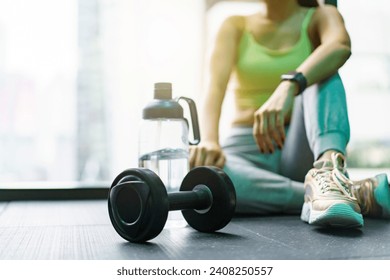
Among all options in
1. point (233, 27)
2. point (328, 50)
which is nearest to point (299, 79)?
point (328, 50)

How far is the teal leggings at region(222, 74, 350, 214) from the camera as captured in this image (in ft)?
4.41

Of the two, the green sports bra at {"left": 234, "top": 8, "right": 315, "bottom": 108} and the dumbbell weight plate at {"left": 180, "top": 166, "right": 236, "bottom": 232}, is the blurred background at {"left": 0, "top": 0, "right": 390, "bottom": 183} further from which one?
the dumbbell weight plate at {"left": 180, "top": 166, "right": 236, "bottom": 232}

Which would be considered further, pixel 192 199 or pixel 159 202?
pixel 192 199

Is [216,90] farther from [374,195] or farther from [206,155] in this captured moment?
[374,195]

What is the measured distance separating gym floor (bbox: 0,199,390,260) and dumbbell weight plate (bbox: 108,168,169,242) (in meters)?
0.04

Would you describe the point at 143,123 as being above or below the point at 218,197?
above

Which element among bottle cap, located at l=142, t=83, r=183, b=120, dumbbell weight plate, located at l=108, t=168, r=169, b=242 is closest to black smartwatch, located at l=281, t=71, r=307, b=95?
bottle cap, located at l=142, t=83, r=183, b=120

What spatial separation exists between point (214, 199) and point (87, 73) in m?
1.47

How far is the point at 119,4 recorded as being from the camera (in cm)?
236

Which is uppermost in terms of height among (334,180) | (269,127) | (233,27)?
(233,27)

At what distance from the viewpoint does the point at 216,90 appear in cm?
154
